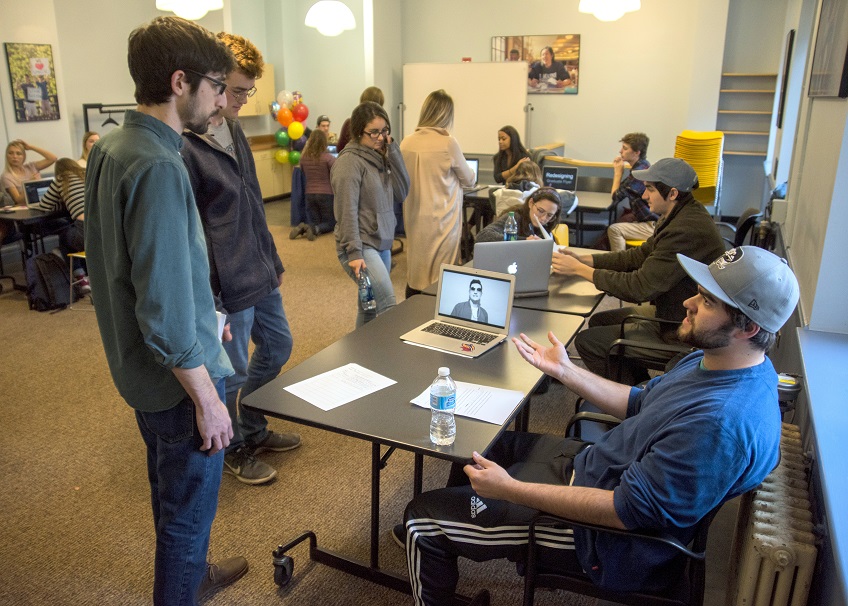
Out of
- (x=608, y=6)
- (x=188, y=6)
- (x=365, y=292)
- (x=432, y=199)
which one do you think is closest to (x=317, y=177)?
(x=188, y=6)

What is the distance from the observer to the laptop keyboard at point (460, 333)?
2.45 meters

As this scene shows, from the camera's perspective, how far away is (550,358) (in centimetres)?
212

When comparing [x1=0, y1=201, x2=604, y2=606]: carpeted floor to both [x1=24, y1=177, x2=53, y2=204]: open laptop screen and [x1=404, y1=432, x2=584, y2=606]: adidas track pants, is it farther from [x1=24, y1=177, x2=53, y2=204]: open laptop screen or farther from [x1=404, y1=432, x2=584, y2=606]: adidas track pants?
[x1=24, y1=177, x2=53, y2=204]: open laptop screen

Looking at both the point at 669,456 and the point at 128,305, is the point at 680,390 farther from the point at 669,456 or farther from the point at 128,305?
the point at 128,305

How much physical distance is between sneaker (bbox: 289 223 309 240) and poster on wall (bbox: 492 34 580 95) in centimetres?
338

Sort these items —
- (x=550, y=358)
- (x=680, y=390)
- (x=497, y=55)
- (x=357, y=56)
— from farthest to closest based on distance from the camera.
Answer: (x=357, y=56), (x=497, y=55), (x=550, y=358), (x=680, y=390)

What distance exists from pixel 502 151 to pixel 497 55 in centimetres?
215

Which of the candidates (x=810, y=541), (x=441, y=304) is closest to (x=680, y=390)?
(x=810, y=541)

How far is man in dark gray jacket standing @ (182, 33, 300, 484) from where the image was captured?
7.40ft

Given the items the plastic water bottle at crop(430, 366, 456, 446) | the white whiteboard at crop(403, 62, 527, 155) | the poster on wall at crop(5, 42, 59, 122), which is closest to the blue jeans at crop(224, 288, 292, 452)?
the plastic water bottle at crop(430, 366, 456, 446)

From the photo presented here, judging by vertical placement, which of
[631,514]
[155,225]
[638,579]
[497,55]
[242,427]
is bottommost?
[242,427]

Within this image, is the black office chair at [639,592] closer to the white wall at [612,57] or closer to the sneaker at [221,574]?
the sneaker at [221,574]

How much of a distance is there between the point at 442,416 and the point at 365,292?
165cm

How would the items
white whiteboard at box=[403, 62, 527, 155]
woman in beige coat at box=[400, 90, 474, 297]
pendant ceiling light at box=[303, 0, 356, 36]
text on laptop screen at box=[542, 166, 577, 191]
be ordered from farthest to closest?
white whiteboard at box=[403, 62, 527, 155], pendant ceiling light at box=[303, 0, 356, 36], text on laptop screen at box=[542, 166, 577, 191], woman in beige coat at box=[400, 90, 474, 297]
